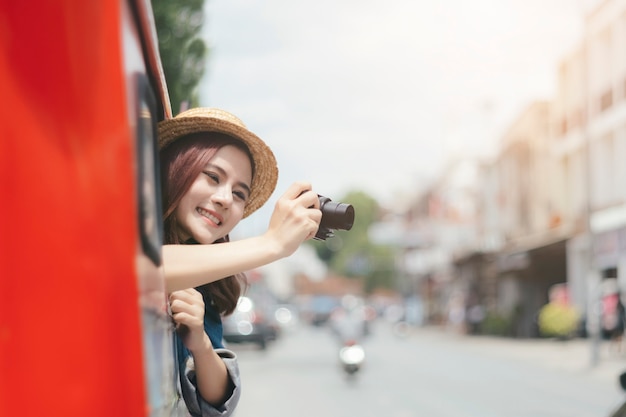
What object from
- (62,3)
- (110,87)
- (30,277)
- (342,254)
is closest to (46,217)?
(30,277)

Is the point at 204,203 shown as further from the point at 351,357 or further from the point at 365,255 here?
the point at 365,255

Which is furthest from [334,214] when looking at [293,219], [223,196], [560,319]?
[560,319]

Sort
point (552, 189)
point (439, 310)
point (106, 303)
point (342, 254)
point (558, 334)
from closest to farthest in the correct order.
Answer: point (106, 303) → point (558, 334) → point (552, 189) → point (439, 310) → point (342, 254)

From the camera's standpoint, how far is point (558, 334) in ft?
131

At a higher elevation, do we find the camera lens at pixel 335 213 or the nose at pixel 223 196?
the nose at pixel 223 196

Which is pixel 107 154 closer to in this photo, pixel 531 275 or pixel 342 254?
pixel 531 275

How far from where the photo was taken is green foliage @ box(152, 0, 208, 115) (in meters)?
11.7

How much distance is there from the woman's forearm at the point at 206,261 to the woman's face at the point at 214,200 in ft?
1.18

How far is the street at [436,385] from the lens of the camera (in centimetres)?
1703

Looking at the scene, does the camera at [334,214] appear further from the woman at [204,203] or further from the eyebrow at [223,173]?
the eyebrow at [223,173]

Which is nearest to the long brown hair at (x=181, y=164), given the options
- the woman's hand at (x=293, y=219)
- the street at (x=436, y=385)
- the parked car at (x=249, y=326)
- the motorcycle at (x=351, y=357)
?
the woman's hand at (x=293, y=219)

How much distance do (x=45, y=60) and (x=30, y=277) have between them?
36cm

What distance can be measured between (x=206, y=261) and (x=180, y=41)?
35.0 ft

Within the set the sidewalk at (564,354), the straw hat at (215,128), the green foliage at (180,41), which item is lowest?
the sidewalk at (564,354)
